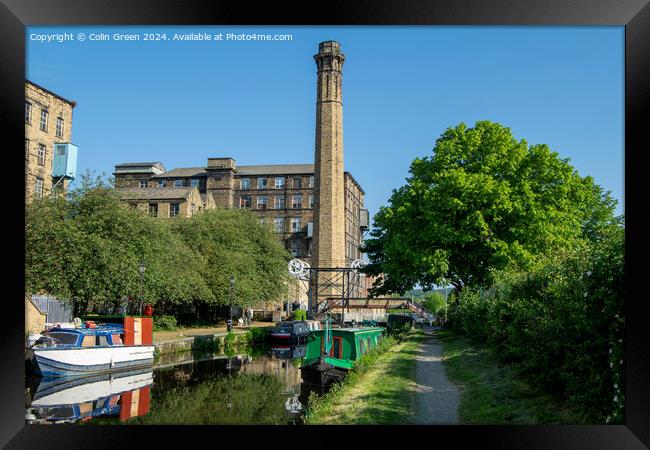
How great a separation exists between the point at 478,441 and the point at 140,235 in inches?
686

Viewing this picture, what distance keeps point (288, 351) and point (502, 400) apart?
20275mm

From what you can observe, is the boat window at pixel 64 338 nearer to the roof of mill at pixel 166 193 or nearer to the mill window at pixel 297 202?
the roof of mill at pixel 166 193

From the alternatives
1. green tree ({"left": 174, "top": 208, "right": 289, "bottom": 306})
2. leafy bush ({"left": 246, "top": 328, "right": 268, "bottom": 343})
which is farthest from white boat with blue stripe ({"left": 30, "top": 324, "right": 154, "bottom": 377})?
green tree ({"left": 174, "top": 208, "right": 289, "bottom": 306})

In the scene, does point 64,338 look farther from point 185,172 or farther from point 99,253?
point 185,172

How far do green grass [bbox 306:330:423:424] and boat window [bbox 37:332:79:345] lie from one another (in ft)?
24.6

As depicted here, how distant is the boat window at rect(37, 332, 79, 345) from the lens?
1700 cm

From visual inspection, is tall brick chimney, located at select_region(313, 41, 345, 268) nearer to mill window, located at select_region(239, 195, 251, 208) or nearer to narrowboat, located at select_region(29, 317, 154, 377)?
mill window, located at select_region(239, 195, 251, 208)

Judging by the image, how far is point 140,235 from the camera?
22.1 metres

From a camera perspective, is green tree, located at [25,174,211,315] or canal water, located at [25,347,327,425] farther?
green tree, located at [25,174,211,315]

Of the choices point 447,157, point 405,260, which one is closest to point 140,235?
point 405,260
